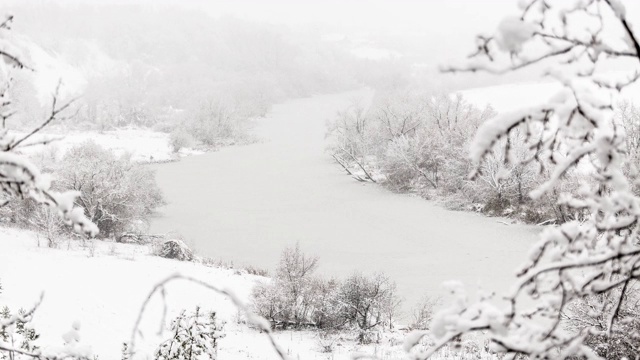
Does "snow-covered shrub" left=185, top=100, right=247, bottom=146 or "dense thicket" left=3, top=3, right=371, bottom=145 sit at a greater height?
"dense thicket" left=3, top=3, right=371, bottom=145

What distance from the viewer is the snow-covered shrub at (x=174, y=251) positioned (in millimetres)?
18009

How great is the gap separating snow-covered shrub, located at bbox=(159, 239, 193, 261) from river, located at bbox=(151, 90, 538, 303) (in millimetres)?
2533

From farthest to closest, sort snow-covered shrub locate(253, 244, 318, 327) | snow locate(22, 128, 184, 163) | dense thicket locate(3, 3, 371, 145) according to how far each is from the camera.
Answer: dense thicket locate(3, 3, 371, 145)
snow locate(22, 128, 184, 163)
snow-covered shrub locate(253, 244, 318, 327)

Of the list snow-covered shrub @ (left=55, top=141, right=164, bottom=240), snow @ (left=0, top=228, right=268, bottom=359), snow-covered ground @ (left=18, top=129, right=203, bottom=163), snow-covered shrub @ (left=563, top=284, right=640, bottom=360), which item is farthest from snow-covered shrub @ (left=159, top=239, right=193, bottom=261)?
snow-covered ground @ (left=18, top=129, right=203, bottom=163)

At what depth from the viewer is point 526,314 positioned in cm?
175

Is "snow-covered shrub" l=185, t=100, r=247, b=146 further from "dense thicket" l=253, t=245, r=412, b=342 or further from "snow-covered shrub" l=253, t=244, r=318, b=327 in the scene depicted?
"dense thicket" l=253, t=245, r=412, b=342

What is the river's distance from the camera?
1888 cm

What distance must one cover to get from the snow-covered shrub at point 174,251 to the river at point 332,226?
253cm

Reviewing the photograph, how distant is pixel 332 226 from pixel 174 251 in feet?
28.7

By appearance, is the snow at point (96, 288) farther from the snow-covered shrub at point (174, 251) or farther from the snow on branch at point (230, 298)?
the snow on branch at point (230, 298)

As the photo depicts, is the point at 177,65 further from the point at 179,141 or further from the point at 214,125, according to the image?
the point at 179,141

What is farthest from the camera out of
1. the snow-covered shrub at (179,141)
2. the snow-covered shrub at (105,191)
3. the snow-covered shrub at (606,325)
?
the snow-covered shrub at (179,141)

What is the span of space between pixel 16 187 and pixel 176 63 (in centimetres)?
12113

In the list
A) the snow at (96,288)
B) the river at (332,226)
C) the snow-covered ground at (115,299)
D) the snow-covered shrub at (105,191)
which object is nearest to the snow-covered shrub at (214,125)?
the river at (332,226)
